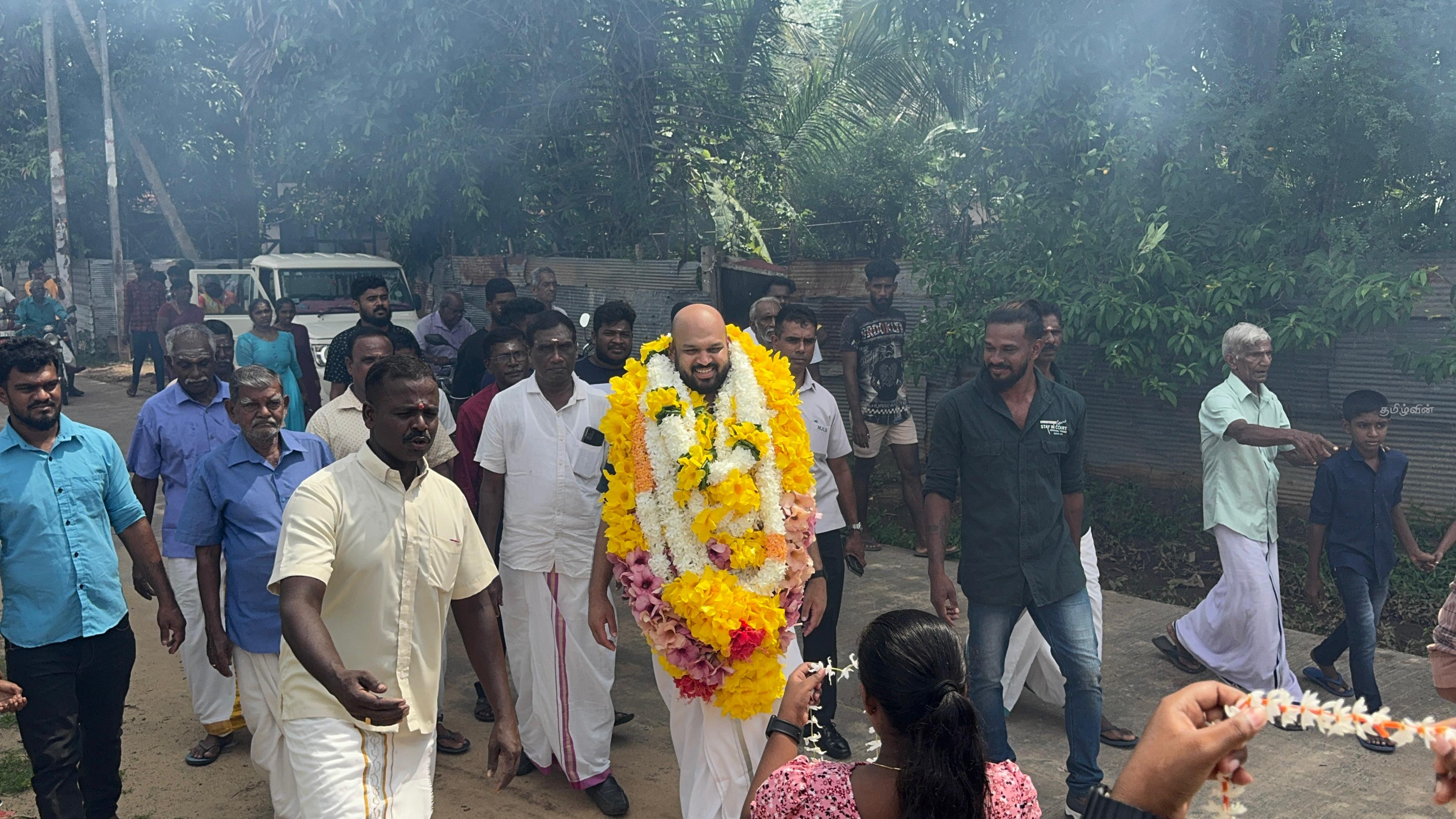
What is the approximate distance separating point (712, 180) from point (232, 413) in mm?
9869

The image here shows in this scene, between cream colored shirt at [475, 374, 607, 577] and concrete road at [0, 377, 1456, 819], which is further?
cream colored shirt at [475, 374, 607, 577]

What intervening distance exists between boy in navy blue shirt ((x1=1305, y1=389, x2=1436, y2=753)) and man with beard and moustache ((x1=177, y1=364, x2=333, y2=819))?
4708 mm

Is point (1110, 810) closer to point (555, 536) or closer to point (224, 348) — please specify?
point (555, 536)

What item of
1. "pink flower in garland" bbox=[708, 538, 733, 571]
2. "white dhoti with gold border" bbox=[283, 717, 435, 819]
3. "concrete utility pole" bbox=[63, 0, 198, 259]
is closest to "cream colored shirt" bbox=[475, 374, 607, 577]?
"pink flower in garland" bbox=[708, 538, 733, 571]

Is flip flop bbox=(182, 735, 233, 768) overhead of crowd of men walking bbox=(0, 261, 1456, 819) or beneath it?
beneath

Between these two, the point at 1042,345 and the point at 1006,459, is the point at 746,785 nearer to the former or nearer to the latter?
the point at 1006,459

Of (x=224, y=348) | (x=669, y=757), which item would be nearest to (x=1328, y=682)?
(x=669, y=757)

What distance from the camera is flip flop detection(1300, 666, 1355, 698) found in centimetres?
615

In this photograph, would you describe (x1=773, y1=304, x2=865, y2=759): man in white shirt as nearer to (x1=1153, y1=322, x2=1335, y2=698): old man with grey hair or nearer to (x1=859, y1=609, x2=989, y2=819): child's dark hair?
(x1=1153, y1=322, x2=1335, y2=698): old man with grey hair

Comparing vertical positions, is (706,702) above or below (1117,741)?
above

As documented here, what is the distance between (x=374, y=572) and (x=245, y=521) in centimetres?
150

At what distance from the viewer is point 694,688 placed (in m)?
4.46

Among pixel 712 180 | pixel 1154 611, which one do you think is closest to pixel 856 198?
pixel 712 180

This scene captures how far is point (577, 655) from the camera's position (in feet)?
17.7
